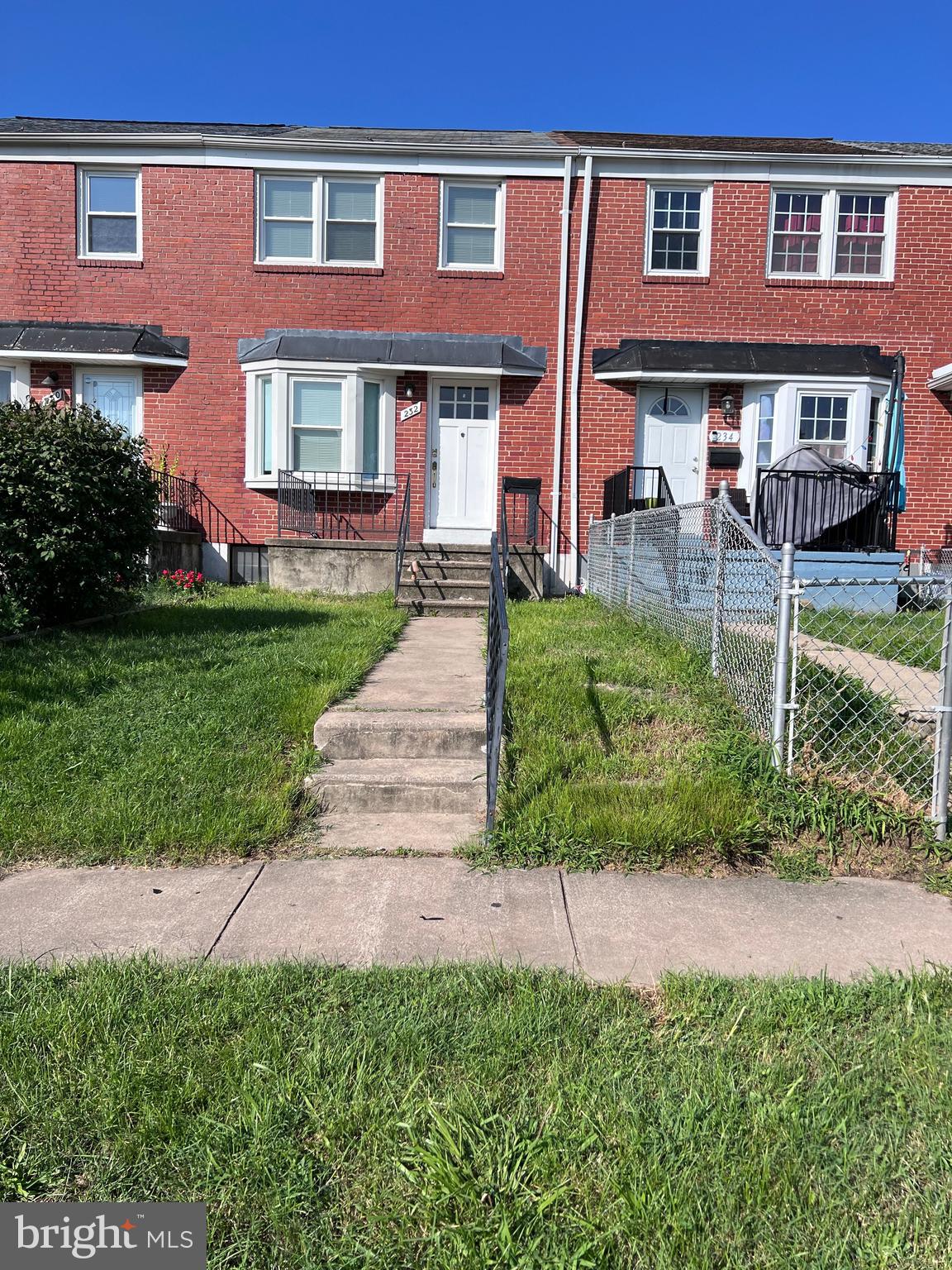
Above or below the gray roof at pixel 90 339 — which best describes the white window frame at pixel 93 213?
above

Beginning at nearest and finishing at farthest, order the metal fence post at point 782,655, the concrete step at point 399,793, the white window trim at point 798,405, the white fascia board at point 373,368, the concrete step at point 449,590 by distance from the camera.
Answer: the metal fence post at point 782,655, the concrete step at point 399,793, the concrete step at point 449,590, the white fascia board at point 373,368, the white window trim at point 798,405

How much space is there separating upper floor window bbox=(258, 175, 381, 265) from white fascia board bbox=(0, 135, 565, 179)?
0.26 metres

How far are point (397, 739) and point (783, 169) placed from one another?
41.4 feet

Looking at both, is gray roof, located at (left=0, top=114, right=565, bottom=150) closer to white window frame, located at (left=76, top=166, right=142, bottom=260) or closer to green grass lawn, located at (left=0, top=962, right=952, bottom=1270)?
white window frame, located at (left=76, top=166, right=142, bottom=260)

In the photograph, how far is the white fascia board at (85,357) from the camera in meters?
13.4

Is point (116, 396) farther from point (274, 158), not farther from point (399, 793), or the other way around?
point (399, 793)

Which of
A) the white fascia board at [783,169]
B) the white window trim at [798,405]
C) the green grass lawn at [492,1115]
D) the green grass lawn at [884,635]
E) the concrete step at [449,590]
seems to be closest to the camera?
the green grass lawn at [492,1115]

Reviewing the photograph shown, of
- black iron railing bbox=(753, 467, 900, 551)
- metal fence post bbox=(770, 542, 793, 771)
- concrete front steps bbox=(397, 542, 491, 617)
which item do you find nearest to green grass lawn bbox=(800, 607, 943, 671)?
metal fence post bbox=(770, 542, 793, 771)

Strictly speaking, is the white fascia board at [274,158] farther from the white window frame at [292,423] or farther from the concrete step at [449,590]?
the concrete step at [449,590]

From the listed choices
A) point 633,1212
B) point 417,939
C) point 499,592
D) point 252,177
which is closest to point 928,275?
point 252,177

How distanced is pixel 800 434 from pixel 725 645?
8.85 metres

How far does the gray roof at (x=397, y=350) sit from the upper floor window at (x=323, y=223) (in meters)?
1.26

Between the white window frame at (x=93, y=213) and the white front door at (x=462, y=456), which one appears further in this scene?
the white front door at (x=462, y=456)

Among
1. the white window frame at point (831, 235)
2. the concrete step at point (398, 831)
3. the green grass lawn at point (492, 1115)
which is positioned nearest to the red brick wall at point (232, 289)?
the white window frame at point (831, 235)
